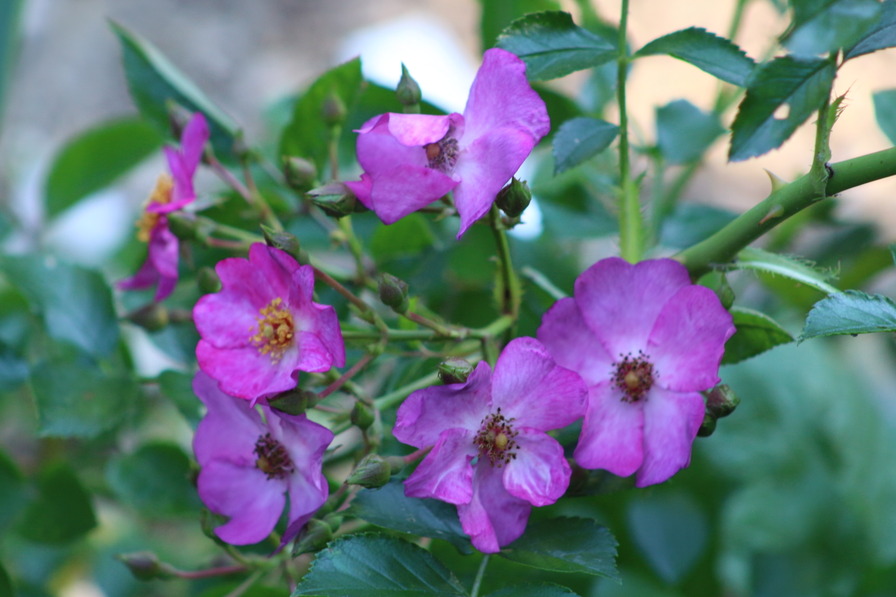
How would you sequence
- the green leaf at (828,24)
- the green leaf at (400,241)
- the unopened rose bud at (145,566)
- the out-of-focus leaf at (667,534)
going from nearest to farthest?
the green leaf at (828,24)
the unopened rose bud at (145,566)
the green leaf at (400,241)
the out-of-focus leaf at (667,534)

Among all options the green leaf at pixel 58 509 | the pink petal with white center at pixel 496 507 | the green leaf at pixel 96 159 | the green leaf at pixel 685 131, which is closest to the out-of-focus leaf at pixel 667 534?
the green leaf at pixel 685 131

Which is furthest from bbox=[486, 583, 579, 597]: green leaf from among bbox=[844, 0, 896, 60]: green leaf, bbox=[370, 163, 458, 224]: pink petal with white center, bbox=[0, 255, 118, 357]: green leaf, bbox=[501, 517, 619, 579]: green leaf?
bbox=[0, 255, 118, 357]: green leaf

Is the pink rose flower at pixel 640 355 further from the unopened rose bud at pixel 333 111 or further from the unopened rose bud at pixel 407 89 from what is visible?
the unopened rose bud at pixel 333 111

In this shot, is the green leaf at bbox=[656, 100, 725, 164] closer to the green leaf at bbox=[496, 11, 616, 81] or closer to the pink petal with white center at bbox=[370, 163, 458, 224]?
the green leaf at bbox=[496, 11, 616, 81]

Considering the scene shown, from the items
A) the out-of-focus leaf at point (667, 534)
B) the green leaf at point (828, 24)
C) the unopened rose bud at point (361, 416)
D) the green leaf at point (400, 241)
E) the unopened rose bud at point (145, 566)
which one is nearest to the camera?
the green leaf at point (828, 24)

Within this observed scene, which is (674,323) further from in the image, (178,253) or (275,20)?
(275,20)

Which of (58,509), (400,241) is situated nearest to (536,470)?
Result: (400,241)

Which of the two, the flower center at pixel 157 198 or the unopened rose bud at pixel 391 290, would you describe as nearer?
the unopened rose bud at pixel 391 290

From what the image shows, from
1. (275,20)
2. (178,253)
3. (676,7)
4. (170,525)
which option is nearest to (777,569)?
(178,253)
